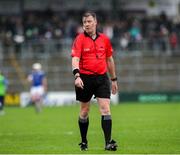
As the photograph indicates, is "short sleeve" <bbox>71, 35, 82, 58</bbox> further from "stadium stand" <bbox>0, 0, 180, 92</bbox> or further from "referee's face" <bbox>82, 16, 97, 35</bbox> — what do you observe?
"stadium stand" <bbox>0, 0, 180, 92</bbox>

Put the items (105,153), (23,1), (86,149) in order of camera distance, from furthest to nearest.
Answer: (23,1), (86,149), (105,153)

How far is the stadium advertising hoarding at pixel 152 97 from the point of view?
42.6 metres

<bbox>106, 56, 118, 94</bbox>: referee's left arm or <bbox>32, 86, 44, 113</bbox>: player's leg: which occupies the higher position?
<bbox>106, 56, 118, 94</bbox>: referee's left arm

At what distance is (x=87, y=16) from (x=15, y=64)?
2821cm

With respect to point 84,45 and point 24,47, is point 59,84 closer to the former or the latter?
point 24,47

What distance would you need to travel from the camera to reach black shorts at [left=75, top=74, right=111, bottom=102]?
14852 millimetres

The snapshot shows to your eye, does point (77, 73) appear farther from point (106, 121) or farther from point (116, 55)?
point (116, 55)

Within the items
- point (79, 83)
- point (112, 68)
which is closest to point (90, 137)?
point (112, 68)

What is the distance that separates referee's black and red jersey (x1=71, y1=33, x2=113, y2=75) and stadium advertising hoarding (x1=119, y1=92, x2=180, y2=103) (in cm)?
2767

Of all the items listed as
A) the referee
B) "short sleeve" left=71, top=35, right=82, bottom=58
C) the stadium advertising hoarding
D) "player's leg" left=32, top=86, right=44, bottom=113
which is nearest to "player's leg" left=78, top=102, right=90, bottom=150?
the referee

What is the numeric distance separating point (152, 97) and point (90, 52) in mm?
28235

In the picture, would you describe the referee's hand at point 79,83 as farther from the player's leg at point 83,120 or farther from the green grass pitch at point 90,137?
the green grass pitch at point 90,137

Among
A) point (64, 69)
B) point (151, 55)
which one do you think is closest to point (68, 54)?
point (64, 69)

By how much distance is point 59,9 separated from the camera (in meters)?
47.3
